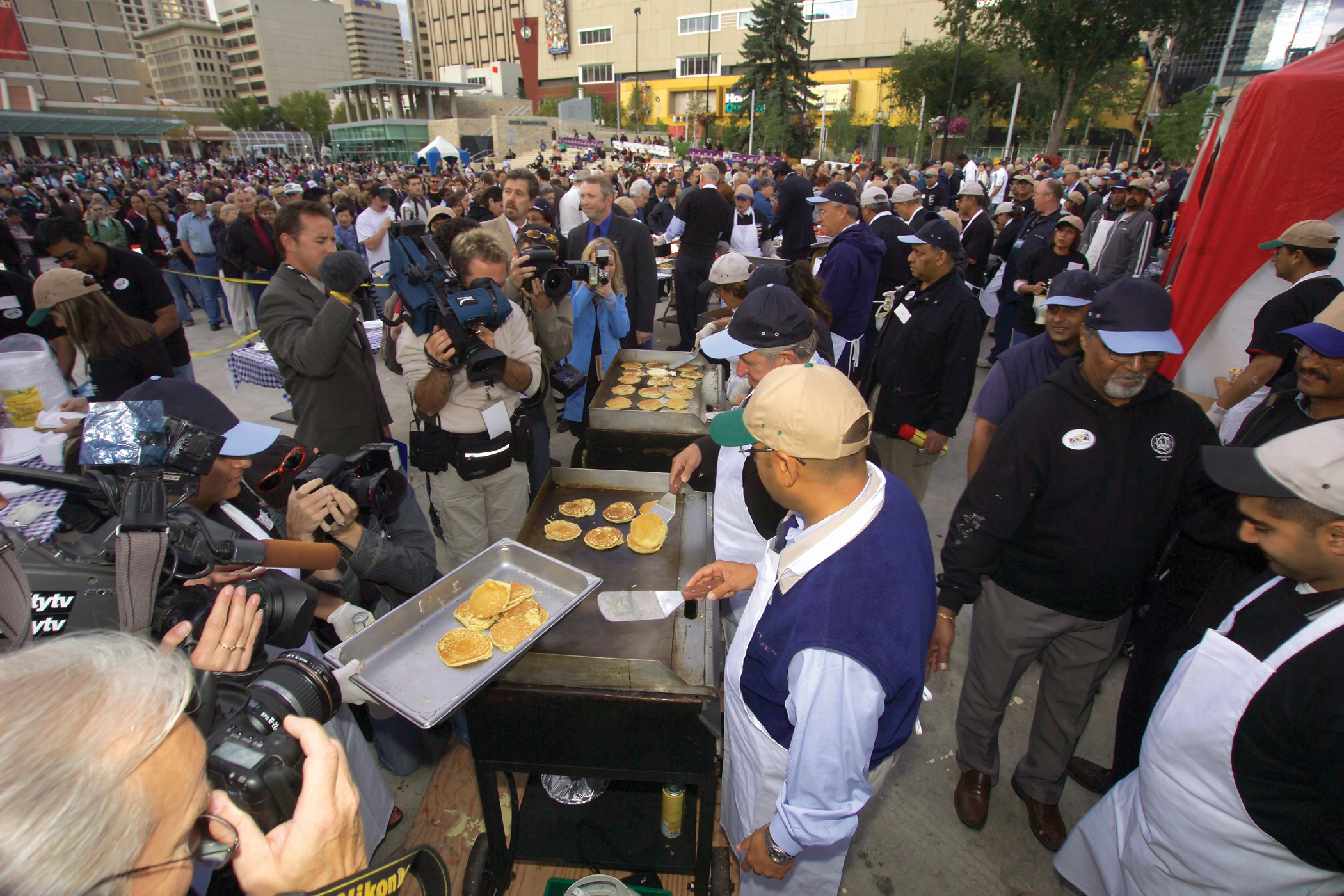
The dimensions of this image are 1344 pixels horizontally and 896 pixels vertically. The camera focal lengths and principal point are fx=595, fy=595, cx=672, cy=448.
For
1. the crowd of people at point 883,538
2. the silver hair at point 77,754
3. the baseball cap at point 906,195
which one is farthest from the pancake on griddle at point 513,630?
the baseball cap at point 906,195

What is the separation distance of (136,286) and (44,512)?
129 inches

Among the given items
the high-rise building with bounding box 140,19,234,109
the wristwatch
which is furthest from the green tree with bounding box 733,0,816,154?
the high-rise building with bounding box 140,19,234,109

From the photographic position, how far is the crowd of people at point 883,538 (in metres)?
1.40

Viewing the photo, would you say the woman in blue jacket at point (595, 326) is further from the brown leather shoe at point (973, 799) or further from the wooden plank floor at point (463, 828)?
the brown leather shoe at point (973, 799)

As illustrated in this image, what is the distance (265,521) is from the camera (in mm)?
2064

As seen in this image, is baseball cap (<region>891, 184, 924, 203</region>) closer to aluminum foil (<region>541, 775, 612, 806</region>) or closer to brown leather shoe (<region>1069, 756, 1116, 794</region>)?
brown leather shoe (<region>1069, 756, 1116, 794</region>)

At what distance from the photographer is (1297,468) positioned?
148 cm

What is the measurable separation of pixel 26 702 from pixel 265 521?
4.81 feet

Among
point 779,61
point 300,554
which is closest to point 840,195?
point 300,554

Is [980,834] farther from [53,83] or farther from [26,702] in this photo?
[53,83]

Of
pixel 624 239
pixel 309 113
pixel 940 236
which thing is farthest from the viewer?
pixel 309 113

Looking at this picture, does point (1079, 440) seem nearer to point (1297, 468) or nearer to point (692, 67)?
point (1297, 468)

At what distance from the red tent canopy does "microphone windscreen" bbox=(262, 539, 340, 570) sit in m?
5.82

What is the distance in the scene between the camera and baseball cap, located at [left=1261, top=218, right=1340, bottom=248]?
3400 millimetres
